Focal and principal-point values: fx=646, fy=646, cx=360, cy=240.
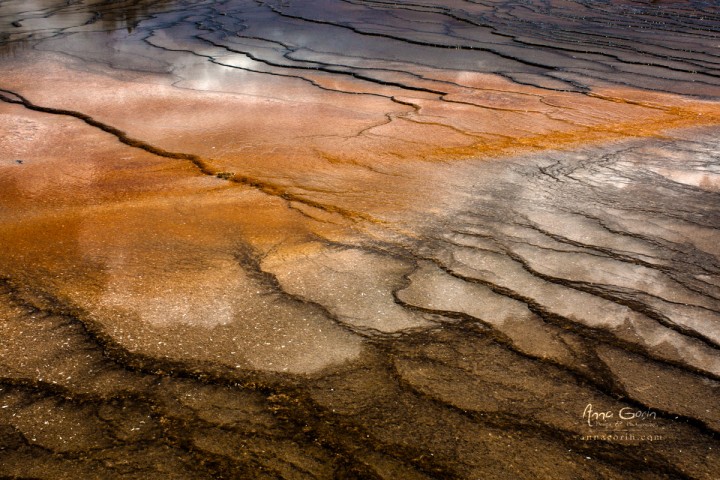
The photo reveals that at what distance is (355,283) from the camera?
2.46 m

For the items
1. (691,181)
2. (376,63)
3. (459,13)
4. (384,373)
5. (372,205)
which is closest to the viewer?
(384,373)

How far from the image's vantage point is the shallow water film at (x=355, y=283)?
5.67 ft

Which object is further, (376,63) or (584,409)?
(376,63)

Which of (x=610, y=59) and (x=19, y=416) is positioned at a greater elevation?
(x=610, y=59)

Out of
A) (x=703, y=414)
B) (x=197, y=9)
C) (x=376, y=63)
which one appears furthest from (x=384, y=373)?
(x=197, y=9)

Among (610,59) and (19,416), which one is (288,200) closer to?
(19,416)

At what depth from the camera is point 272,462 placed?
1647mm

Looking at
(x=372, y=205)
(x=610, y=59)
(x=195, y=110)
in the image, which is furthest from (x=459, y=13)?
(x=372, y=205)

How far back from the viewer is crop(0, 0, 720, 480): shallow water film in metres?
1.73

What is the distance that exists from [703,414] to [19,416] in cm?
191

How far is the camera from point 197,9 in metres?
10.9

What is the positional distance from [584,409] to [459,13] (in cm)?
959

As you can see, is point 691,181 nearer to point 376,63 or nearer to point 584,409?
point 584,409

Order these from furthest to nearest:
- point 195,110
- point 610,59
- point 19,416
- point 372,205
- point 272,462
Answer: point 610,59
point 195,110
point 372,205
point 19,416
point 272,462
